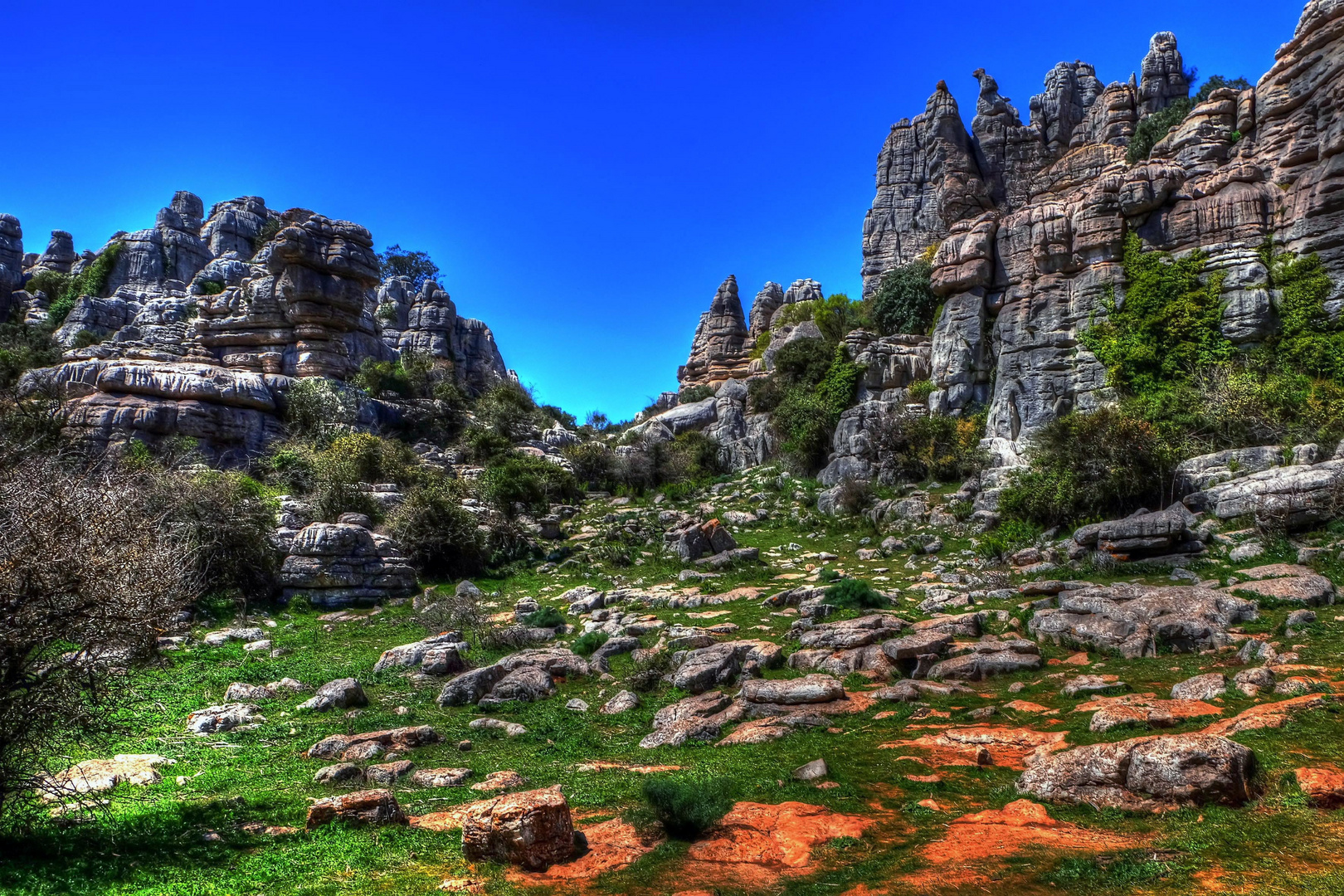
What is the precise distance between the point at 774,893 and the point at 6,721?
649 centimetres

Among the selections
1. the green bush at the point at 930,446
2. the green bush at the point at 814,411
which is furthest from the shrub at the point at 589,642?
the green bush at the point at 814,411

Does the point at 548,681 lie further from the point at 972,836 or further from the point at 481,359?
the point at 481,359

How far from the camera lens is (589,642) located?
15.1m

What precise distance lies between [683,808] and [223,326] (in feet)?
138

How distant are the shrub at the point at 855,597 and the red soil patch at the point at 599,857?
9.50 m

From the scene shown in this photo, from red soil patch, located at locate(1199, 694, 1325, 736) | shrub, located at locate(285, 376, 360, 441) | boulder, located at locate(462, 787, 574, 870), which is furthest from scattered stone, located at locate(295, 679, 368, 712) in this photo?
shrub, located at locate(285, 376, 360, 441)

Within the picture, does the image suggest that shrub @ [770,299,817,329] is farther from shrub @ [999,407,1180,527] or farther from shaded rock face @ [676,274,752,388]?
shrub @ [999,407,1180,527]

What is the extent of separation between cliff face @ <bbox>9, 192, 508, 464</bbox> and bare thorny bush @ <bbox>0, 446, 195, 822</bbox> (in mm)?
21108

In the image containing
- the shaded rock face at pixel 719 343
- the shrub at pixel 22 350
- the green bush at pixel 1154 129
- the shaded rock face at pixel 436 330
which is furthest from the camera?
the shaded rock face at pixel 719 343

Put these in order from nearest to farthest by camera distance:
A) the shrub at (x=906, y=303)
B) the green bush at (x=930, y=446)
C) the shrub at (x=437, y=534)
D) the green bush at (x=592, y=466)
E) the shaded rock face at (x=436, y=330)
Result: the shrub at (x=437, y=534) < the green bush at (x=930, y=446) < the green bush at (x=592, y=466) < the shrub at (x=906, y=303) < the shaded rock face at (x=436, y=330)

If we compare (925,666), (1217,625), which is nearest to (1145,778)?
(925,666)

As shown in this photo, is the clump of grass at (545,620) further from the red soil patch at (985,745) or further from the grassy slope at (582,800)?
the red soil patch at (985,745)

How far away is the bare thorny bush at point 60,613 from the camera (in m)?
5.92

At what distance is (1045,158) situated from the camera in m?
53.9
